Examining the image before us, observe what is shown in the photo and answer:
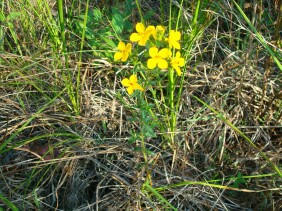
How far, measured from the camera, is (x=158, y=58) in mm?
1458

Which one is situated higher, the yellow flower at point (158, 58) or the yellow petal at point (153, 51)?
the yellow petal at point (153, 51)

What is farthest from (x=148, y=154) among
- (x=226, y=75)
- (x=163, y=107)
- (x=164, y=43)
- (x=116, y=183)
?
(x=226, y=75)

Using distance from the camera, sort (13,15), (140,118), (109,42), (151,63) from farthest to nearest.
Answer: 1. (13,15)
2. (109,42)
3. (140,118)
4. (151,63)

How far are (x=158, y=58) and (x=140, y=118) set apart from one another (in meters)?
0.25

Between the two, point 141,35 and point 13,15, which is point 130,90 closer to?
point 141,35

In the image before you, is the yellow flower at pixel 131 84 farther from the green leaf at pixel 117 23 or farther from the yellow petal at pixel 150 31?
the green leaf at pixel 117 23

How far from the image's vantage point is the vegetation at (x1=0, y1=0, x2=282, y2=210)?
167 centimetres

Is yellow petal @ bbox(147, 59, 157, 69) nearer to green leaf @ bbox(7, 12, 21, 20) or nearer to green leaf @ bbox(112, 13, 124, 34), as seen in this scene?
green leaf @ bbox(112, 13, 124, 34)

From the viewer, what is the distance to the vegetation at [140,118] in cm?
167

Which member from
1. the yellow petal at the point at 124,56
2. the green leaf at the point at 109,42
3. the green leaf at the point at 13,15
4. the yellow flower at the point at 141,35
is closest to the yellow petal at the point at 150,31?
the yellow flower at the point at 141,35

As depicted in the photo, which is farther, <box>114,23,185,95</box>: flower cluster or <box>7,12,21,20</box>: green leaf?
<box>7,12,21,20</box>: green leaf

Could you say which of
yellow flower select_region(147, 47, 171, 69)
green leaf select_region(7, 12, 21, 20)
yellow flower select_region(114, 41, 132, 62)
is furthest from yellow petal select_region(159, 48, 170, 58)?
green leaf select_region(7, 12, 21, 20)

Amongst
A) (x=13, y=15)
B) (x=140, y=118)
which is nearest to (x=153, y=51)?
(x=140, y=118)

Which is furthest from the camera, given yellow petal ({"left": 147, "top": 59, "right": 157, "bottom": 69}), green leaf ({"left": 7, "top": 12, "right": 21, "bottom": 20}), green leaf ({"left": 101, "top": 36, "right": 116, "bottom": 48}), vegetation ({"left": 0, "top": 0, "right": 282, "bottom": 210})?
green leaf ({"left": 7, "top": 12, "right": 21, "bottom": 20})
